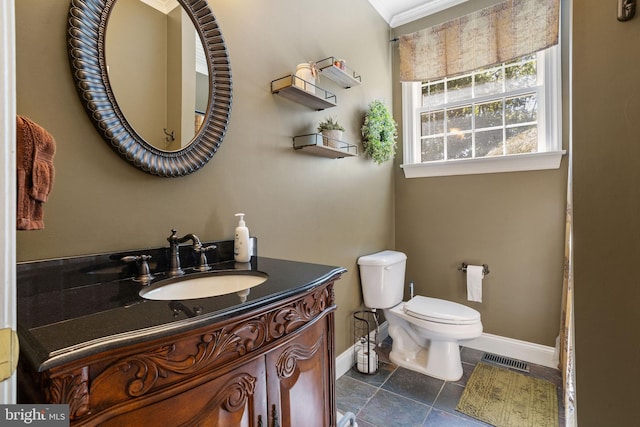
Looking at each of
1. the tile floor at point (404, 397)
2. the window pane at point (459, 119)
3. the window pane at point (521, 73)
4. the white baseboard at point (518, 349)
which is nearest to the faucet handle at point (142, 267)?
the tile floor at point (404, 397)

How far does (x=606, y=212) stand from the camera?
64cm

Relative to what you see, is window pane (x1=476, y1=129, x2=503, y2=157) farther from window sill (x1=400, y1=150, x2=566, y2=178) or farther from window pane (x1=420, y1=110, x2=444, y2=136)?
window pane (x1=420, y1=110, x2=444, y2=136)

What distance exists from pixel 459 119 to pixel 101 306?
107 inches

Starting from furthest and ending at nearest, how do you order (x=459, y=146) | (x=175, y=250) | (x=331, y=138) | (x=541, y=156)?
A: (x=459, y=146) → (x=541, y=156) → (x=331, y=138) → (x=175, y=250)

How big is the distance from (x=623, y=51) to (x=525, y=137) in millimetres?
1935

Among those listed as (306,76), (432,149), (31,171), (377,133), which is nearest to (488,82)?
(432,149)

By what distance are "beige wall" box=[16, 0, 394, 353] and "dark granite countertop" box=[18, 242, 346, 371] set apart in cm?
8

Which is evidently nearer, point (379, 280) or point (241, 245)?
point (241, 245)

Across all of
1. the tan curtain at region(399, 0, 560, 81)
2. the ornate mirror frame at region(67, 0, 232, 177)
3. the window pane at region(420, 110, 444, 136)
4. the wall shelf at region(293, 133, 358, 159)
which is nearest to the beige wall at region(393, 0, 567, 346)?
the tan curtain at region(399, 0, 560, 81)

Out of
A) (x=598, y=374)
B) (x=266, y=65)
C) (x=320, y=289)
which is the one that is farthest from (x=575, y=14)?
(x=266, y=65)

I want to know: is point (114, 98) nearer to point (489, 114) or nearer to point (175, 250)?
point (175, 250)
